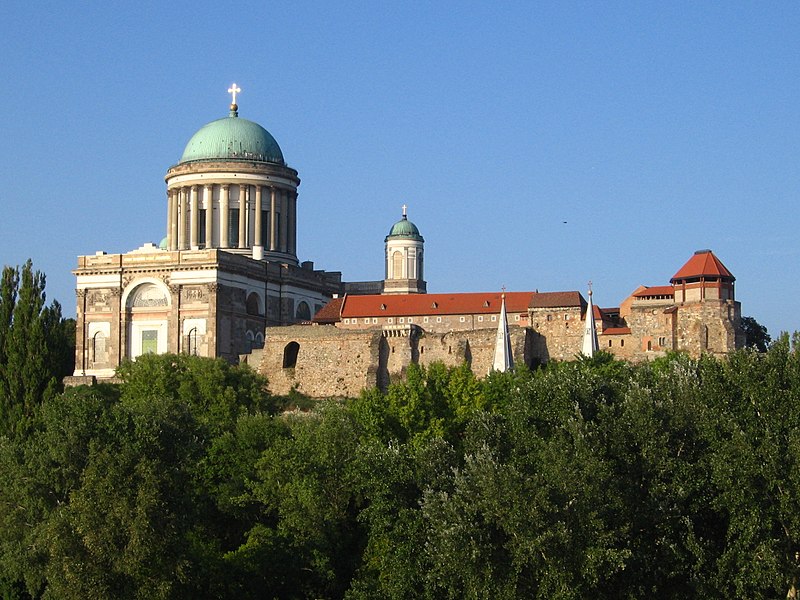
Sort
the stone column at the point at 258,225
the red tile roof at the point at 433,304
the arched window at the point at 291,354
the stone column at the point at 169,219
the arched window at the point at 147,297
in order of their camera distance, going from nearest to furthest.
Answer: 1. the arched window at the point at 291,354
2. the red tile roof at the point at 433,304
3. the arched window at the point at 147,297
4. the stone column at the point at 258,225
5. the stone column at the point at 169,219

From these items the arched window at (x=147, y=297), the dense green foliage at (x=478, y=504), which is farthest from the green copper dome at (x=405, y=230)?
the dense green foliage at (x=478, y=504)

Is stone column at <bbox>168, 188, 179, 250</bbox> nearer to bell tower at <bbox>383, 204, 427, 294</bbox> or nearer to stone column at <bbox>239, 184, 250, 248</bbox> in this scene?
stone column at <bbox>239, 184, 250, 248</bbox>

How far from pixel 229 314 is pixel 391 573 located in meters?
51.9

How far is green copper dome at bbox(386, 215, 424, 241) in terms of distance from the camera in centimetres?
12750

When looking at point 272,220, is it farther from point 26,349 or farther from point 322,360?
point 26,349

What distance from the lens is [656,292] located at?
99.3 meters

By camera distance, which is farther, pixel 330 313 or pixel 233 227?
pixel 233 227

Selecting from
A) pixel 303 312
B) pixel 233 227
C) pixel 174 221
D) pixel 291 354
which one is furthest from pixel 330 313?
pixel 174 221

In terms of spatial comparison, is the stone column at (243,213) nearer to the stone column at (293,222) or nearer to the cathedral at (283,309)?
the cathedral at (283,309)

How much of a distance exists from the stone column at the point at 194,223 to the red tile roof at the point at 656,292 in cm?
2823

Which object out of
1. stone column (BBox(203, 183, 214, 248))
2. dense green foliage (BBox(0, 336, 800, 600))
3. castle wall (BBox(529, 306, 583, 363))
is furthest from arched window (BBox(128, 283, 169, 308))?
dense green foliage (BBox(0, 336, 800, 600))

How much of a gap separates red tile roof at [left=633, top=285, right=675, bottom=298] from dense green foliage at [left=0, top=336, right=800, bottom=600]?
35.6 m

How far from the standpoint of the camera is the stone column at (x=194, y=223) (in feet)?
371

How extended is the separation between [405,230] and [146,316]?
27.5 m
